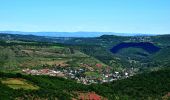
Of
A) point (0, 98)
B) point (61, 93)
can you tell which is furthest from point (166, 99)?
point (0, 98)

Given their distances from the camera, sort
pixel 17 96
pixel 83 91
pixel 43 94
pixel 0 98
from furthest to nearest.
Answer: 1. pixel 83 91
2. pixel 43 94
3. pixel 17 96
4. pixel 0 98

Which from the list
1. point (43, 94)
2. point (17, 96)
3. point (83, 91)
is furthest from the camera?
point (83, 91)

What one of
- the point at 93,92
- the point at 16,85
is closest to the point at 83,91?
Result: the point at 93,92

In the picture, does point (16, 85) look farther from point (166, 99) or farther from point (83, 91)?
point (166, 99)

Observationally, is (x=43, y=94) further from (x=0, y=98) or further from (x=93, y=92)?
(x=93, y=92)

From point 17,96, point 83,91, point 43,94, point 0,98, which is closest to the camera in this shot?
point 0,98

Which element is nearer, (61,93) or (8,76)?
(61,93)
